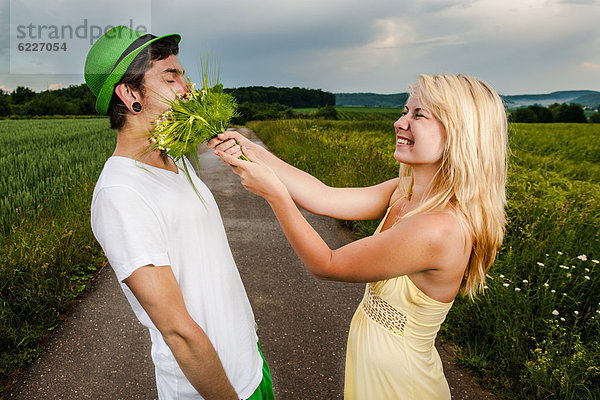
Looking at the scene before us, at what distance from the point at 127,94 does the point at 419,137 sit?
1.27 metres

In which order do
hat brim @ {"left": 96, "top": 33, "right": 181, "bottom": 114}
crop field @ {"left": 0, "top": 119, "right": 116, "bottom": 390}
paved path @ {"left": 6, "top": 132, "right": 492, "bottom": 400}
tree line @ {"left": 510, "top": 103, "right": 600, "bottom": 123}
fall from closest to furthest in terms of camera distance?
1. hat brim @ {"left": 96, "top": 33, "right": 181, "bottom": 114}
2. paved path @ {"left": 6, "top": 132, "right": 492, "bottom": 400}
3. crop field @ {"left": 0, "top": 119, "right": 116, "bottom": 390}
4. tree line @ {"left": 510, "top": 103, "right": 600, "bottom": 123}

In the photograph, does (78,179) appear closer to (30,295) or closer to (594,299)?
(30,295)

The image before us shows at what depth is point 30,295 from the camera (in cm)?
349

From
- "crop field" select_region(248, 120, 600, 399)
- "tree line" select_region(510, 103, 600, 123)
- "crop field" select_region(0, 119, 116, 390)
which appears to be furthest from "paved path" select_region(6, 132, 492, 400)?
"tree line" select_region(510, 103, 600, 123)

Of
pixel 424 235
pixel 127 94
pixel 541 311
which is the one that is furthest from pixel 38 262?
pixel 541 311

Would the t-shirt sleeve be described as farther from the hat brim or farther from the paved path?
the paved path

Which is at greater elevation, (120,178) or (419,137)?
(419,137)

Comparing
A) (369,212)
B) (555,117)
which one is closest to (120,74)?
(369,212)

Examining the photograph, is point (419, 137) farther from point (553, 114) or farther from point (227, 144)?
point (553, 114)

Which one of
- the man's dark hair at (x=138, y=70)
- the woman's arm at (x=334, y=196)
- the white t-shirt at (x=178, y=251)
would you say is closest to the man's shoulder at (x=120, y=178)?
the white t-shirt at (x=178, y=251)

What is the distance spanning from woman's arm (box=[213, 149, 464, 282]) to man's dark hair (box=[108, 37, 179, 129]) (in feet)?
1.66

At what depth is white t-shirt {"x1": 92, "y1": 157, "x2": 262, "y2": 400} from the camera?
1200 mm

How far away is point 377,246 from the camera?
5.01 ft

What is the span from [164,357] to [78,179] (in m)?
7.21
